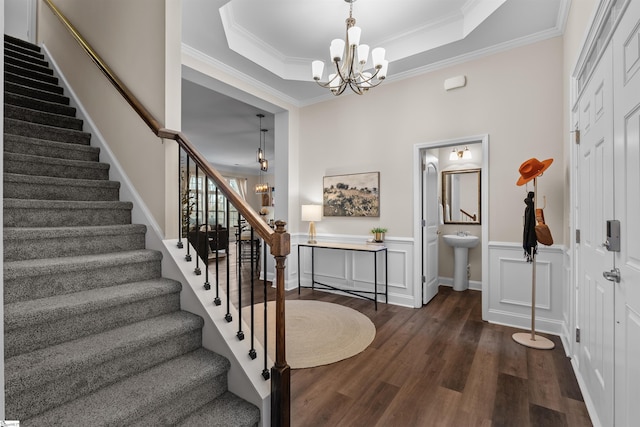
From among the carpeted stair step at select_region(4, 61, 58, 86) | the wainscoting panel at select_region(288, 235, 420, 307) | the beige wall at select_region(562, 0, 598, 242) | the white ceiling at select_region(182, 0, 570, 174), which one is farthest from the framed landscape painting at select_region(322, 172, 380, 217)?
the carpeted stair step at select_region(4, 61, 58, 86)

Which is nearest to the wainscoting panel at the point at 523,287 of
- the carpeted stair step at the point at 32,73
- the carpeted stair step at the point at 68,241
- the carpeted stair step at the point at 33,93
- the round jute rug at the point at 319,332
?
the round jute rug at the point at 319,332

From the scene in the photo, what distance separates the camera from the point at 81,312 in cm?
159

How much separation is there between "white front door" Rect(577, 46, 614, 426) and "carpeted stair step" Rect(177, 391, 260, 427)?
1776mm

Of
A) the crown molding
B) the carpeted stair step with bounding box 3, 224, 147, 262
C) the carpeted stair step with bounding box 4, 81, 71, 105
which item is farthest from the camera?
the crown molding

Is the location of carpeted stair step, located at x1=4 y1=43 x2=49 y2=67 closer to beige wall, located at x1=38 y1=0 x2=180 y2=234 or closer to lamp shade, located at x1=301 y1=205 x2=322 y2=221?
beige wall, located at x1=38 y1=0 x2=180 y2=234

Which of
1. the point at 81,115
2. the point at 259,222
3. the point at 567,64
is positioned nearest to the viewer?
the point at 259,222

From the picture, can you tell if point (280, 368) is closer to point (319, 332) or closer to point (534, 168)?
point (319, 332)

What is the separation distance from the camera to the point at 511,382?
224 centimetres

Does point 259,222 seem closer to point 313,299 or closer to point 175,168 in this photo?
point 175,168

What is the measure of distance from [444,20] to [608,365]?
10.9 feet

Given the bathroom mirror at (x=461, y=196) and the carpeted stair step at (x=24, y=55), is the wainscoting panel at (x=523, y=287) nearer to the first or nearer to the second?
the bathroom mirror at (x=461, y=196)

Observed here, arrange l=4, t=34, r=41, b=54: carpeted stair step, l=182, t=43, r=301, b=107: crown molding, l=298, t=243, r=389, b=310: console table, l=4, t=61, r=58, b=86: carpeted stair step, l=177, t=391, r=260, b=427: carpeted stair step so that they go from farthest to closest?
l=298, t=243, r=389, b=310: console table < l=4, t=34, r=41, b=54: carpeted stair step < l=182, t=43, r=301, b=107: crown molding < l=4, t=61, r=58, b=86: carpeted stair step < l=177, t=391, r=260, b=427: carpeted stair step

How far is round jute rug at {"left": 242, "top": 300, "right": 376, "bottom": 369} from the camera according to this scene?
2.65 meters

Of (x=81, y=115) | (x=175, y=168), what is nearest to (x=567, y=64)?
(x=175, y=168)
